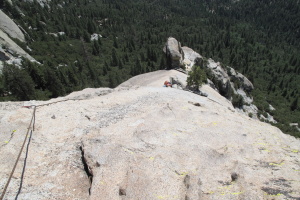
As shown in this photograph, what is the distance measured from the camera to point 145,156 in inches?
558

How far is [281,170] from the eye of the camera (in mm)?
12516

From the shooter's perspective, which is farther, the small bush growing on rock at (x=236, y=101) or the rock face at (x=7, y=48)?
the small bush growing on rock at (x=236, y=101)

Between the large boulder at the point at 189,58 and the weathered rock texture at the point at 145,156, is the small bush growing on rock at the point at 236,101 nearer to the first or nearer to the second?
the large boulder at the point at 189,58

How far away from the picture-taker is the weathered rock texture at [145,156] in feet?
37.7

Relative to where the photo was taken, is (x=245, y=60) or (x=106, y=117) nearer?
(x=106, y=117)

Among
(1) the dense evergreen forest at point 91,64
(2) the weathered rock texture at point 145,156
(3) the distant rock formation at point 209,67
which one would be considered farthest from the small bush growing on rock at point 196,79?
(1) the dense evergreen forest at point 91,64

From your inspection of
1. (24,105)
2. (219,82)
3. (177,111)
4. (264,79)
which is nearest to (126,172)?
(177,111)

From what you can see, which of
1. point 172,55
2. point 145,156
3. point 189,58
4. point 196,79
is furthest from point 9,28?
point 145,156

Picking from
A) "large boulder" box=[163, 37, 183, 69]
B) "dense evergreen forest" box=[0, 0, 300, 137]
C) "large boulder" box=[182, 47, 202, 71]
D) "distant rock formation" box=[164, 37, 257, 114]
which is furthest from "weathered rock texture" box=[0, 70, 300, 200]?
"large boulder" box=[182, 47, 202, 71]

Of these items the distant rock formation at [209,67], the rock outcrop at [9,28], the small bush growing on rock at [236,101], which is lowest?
the small bush growing on rock at [236,101]

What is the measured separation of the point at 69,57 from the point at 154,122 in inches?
5123

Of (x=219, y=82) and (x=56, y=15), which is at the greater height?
(x=56, y=15)

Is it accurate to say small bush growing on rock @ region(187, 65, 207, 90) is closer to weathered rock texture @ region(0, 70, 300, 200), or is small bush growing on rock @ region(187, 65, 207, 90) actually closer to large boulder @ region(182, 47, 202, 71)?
weathered rock texture @ region(0, 70, 300, 200)

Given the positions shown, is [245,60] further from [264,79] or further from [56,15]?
[56,15]
